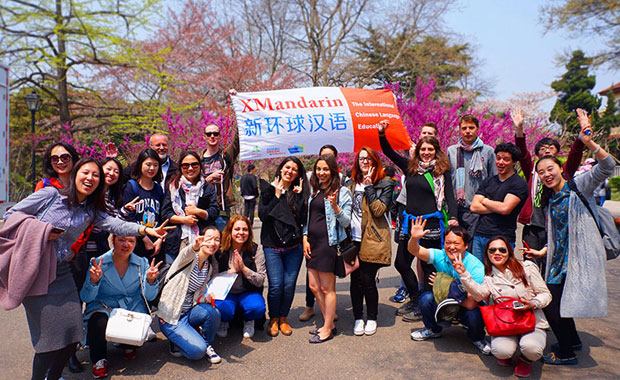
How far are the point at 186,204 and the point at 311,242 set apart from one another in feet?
4.26

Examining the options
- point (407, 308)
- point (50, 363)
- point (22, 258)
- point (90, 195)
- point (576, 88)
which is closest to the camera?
point (22, 258)

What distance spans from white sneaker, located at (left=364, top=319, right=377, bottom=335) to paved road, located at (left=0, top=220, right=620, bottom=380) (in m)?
0.05

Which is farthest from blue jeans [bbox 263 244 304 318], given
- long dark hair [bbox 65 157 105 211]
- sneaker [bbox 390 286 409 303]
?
long dark hair [bbox 65 157 105 211]

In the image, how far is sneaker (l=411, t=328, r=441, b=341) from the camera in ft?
13.3

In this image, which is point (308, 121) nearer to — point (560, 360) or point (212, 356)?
point (212, 356)

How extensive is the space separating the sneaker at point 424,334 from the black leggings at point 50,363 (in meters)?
2.83

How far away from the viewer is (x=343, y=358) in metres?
3.69

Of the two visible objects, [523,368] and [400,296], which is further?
[400,296]

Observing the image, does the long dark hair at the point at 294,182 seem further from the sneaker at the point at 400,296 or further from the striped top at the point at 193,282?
the sneaker at the point at 400,296

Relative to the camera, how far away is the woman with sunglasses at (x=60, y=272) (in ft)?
9.51

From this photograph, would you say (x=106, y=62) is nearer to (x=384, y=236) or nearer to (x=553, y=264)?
(x=384, y=236)

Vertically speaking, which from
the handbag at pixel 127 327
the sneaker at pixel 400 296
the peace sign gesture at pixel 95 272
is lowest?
the sneaker at pixel 400 296

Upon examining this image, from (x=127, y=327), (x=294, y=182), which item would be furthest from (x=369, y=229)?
(x=127, y=327)

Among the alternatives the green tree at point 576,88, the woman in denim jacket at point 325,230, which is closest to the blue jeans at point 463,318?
the woman in denim jacket at point 325,230
